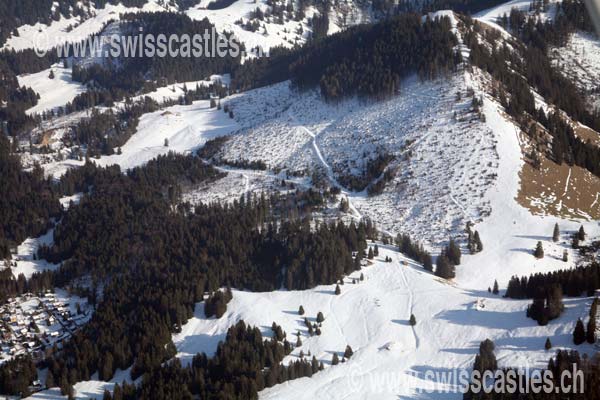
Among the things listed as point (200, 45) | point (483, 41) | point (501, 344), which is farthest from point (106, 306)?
point (200, 45)

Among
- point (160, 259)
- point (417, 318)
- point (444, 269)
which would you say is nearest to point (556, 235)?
point (444, 269)

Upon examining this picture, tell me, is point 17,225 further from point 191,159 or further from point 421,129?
point 421,129

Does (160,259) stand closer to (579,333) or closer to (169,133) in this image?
(579,333)

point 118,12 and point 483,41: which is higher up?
→ point 118,12

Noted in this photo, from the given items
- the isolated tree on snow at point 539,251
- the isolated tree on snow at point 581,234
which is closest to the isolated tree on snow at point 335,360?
the isolated tree on snow at point 539,251

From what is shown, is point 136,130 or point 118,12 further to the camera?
point 118,12

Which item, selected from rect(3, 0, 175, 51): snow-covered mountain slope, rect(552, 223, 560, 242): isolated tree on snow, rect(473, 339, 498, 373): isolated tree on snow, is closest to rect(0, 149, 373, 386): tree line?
rect(473, 339, 498, 373): isolated tree on snow

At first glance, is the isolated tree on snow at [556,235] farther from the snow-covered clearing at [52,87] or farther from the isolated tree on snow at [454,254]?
the snow-covered clearing at [52,87]
